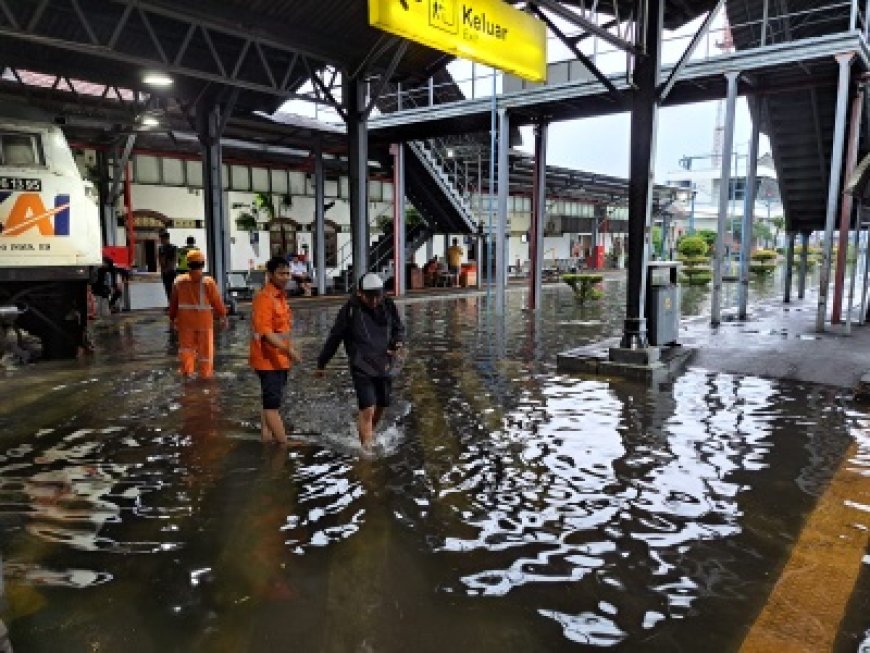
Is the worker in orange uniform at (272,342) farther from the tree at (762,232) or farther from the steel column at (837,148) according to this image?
the tree at (762,232)

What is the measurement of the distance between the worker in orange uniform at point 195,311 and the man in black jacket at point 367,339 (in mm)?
3097

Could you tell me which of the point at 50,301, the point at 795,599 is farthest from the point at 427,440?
the point at 50,301

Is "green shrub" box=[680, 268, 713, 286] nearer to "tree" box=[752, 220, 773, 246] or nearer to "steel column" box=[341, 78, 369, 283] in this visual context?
"steel column" box=[341, 78, 369, 283]

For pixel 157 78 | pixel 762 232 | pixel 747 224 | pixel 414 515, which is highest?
pixel 157 78

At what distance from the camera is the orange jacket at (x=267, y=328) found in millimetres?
5480

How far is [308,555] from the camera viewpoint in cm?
358

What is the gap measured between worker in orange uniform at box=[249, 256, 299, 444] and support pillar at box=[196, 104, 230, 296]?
10068mm

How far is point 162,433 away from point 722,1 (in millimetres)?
9210

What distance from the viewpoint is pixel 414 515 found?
4125mm

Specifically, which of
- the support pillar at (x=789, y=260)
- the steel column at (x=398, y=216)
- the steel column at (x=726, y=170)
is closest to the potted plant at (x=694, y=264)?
the support pillar at (x=789, y=260)

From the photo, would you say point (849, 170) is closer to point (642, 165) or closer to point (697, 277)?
point (642, 165)

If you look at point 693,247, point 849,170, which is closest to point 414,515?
point 849,170

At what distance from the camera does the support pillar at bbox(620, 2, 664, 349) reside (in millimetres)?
8430

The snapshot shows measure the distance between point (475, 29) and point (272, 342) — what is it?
5.19 m
